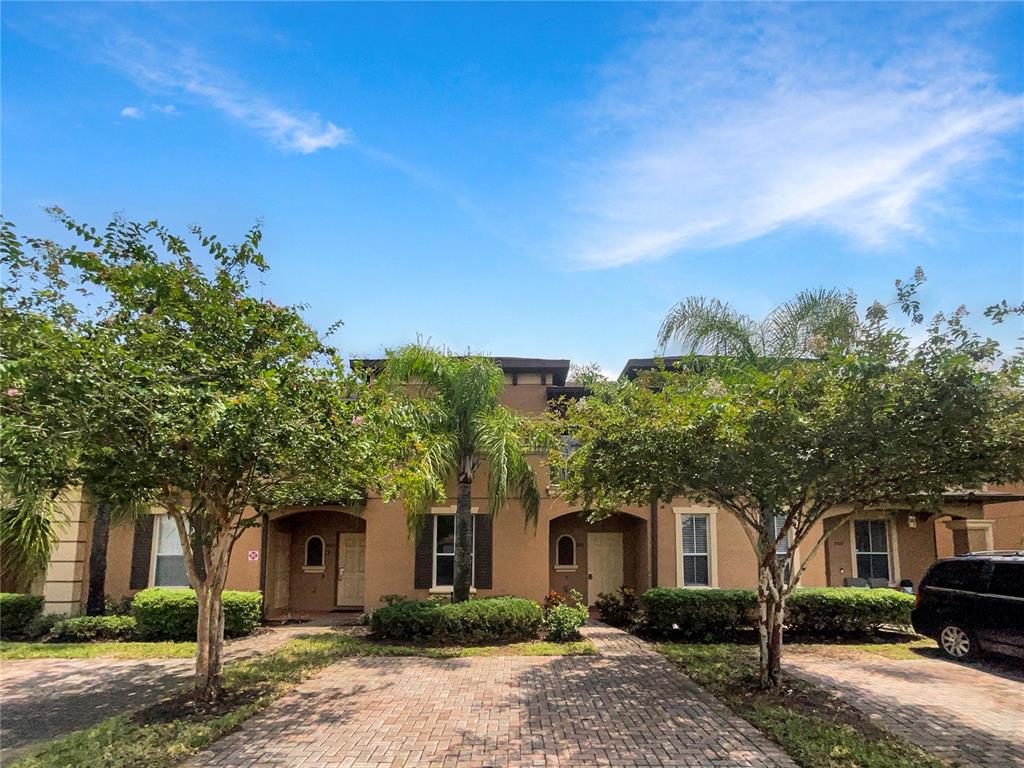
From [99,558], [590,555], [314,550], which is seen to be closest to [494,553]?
[590,555]

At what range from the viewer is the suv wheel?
38.2 ft

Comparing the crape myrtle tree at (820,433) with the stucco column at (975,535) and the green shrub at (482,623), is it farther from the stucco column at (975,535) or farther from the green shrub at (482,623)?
the stucco column at (975,535)

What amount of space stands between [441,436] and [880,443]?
7954mm

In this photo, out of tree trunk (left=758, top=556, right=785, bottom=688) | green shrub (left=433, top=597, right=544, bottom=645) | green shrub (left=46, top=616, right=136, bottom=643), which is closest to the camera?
tree trunk (left=758, top=556, right=785, bottom=688)

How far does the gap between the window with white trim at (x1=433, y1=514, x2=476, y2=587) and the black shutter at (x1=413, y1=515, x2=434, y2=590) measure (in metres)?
0.12

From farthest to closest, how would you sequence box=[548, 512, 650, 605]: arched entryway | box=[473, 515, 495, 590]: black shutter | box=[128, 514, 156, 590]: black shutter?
box=[548, 512, 650, 605]: arched entryway
box=[128, 514, 156, 590]: black shutter
box=[473, 515, 495, 590]: black shutter

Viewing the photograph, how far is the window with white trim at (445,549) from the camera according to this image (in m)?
15.6

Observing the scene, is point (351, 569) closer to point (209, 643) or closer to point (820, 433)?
point (209, 643)

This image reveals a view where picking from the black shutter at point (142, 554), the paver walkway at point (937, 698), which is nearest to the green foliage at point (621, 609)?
the paver walkway at point (937, 698)

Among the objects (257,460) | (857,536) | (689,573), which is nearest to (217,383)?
(257,460)

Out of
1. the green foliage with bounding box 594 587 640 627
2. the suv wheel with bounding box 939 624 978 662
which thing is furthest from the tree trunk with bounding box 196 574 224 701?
the suv wheel with bounding box 939 624 978 662

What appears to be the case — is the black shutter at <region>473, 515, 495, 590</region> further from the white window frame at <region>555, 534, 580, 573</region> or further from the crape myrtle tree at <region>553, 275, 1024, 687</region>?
the crape myrtle tree at <region>553, 275, 1024, 687</region>

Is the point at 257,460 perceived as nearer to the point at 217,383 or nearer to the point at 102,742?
the point at 217,383

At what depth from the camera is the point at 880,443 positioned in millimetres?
7480
